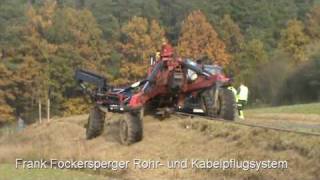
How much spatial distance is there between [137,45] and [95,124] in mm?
54652

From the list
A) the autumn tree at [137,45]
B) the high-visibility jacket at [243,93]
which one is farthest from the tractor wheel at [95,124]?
the autumn tree at [137,45]

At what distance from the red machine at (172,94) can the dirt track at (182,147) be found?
55 centimetres

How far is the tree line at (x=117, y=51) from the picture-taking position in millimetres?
70069

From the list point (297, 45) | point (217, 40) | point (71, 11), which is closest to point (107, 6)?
point (71, 11)

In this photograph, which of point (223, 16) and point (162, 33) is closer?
point (162, 33)

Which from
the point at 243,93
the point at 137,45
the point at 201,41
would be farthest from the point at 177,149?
the point at 137,45

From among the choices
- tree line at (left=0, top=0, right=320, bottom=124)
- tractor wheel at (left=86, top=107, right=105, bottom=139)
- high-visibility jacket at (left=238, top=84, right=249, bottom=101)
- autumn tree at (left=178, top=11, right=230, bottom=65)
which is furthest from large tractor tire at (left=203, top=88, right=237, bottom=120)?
autumn tree at (left=178, top=11, right=230, bottom=65)

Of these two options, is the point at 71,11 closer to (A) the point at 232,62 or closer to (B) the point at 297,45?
(A) the point at 232,62

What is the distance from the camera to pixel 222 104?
21.9 m

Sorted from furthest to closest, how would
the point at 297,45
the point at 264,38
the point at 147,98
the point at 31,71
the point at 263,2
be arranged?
1. the point at 263,2
2. the point at 264,38
3. the point at 297,45
4. the point at 31,71
5. the point at 147,98

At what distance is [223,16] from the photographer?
91.9 m

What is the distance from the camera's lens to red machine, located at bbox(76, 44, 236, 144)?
21266 mm

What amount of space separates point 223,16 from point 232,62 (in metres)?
14.5

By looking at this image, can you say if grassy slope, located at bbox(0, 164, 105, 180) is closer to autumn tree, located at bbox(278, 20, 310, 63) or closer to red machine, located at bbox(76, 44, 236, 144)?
red machine, located at bbox(76, 44, 236, 144)
